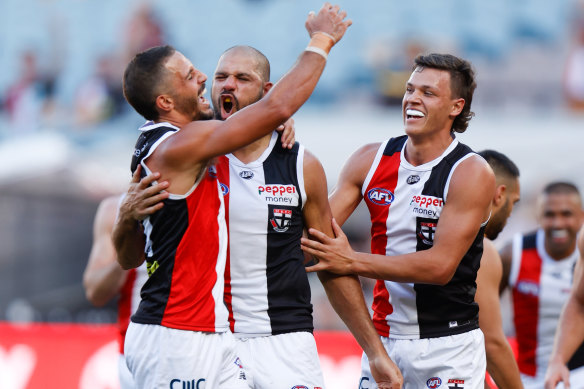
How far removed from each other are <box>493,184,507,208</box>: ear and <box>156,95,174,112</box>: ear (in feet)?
7.93

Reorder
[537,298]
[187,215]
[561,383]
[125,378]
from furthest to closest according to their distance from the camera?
1. [537,298]
2. [561,383]
3. [125,378]
4. [187,215]

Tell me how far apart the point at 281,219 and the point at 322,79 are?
14930 mm

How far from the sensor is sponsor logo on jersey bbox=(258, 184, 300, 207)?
489 cm

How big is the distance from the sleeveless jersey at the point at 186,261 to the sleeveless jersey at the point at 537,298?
347 centimetres

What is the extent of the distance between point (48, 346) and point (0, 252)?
737cm

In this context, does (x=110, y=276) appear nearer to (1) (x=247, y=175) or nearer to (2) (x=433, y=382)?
(1) (x=247, y=175)

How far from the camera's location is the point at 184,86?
4.63 m

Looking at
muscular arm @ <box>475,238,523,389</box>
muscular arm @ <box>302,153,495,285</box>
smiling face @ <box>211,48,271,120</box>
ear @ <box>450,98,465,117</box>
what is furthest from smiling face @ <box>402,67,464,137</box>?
muscular arm @ <box>475,238,523,389</box>

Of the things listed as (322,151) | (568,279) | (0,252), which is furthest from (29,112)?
(568,279)

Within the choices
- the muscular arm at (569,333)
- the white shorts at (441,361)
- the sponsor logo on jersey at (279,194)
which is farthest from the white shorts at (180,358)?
the muscular arm at (569,333)

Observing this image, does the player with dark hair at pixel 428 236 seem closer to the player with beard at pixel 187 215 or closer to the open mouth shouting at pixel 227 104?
the player with beard at pixel 187 215

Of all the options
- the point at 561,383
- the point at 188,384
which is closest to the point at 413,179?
the point at 188,384

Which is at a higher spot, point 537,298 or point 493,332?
point 537,298

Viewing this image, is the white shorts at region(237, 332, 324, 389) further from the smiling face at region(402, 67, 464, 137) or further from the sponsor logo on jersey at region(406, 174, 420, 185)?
the smiling face at region(402, 67, 464, 137)
